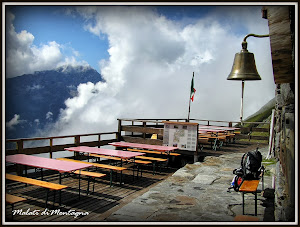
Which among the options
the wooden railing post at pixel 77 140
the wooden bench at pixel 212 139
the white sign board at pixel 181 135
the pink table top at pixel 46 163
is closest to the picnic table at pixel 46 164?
the pink table top at pixel 46 163

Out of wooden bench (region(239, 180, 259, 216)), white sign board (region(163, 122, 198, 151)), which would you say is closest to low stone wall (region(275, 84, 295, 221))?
wooden bench (region(239, 180, 259, 216))

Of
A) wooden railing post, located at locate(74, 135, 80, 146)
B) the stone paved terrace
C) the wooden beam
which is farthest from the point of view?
wooden railing post, located at locate(74, 135, 80, 146)

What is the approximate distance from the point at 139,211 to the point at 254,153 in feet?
7.08

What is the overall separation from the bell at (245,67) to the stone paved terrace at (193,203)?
6.69ft

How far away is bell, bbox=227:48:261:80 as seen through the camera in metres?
4.32

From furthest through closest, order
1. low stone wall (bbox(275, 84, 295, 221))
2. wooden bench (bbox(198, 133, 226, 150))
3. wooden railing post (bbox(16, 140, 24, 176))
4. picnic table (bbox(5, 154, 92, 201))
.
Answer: wooden bench (bbox(198, 133, 226, 150))
wooden railing post (bbox(16, 140, 24, 176))
picnic table (bbox(5, 154, 92, 201))
low stone wall (bbox(275, 84, 295, 221))

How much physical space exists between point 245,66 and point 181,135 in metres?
5.67

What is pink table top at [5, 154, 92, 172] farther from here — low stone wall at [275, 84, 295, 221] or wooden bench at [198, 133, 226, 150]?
wooden bench at [198, 133, 226, 150]

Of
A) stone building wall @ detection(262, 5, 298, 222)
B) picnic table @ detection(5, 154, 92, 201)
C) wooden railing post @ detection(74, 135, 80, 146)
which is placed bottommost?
picnic table @ detection(5, 154, 92, 201)

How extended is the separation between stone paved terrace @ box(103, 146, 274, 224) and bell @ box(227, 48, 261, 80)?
204cm

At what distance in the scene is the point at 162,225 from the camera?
10.9 ft

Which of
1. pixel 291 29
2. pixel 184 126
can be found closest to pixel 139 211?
pixel 291 29

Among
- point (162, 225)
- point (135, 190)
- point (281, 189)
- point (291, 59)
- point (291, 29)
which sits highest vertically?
point (291, 29)

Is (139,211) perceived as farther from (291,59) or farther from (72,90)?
(72,90)
